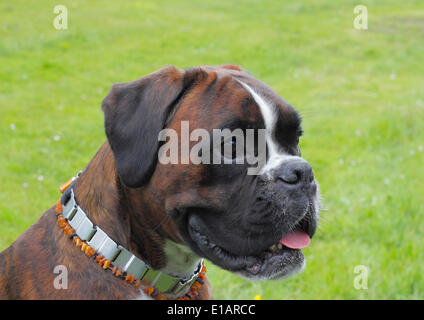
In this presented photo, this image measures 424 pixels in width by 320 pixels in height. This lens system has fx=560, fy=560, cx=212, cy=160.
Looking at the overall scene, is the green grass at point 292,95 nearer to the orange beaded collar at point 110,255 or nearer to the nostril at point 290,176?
the orange beaded collar at point 110,255

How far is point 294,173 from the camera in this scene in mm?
2637

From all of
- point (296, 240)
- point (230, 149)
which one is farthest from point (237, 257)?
point (230, 149)

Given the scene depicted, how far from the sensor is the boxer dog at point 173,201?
261 cm

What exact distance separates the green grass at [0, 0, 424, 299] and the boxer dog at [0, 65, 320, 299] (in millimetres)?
1747

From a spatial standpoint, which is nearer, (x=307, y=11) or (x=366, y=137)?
(x=366, y=137)

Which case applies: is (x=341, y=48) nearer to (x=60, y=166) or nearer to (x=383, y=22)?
(x=383, y=22)

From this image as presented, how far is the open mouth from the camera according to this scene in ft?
8.84

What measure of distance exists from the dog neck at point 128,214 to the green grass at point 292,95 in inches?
68.6

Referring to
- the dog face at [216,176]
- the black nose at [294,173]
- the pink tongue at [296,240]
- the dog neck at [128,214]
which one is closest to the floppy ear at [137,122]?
the dog face at [216,176]

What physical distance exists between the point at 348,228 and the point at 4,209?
3.29m

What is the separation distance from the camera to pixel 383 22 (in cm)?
1412

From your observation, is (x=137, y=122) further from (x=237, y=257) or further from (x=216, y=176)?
(x=237, y=257)
